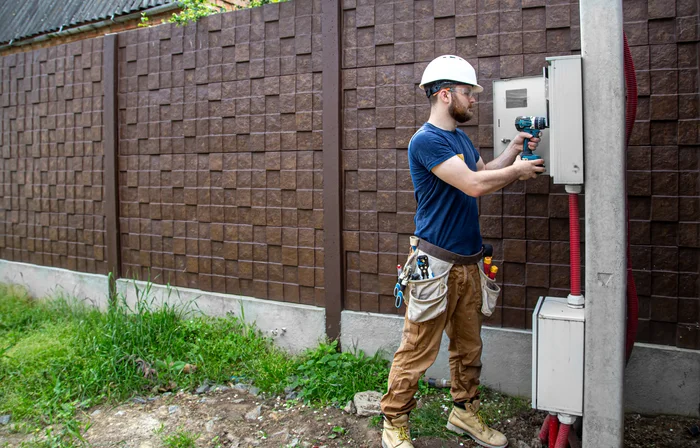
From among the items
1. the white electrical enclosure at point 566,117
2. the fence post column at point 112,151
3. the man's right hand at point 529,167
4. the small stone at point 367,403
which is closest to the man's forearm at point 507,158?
the man's right hand at point 529,167

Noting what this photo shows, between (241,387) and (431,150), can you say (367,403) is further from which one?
(431,150)

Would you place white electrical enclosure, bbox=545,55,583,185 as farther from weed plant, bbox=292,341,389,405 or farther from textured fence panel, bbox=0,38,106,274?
textured fence panel, bbox=0,38,106,274

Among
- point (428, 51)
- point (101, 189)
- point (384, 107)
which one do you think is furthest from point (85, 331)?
point (428, 51)

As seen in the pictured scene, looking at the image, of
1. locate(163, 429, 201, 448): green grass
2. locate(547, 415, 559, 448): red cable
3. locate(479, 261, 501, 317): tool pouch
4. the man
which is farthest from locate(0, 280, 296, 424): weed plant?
locate(547, 415, 559, 448): red cable

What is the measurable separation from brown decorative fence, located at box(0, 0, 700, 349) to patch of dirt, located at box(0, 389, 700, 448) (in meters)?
0.57

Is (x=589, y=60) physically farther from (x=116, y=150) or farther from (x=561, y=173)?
(x=116, y=150)

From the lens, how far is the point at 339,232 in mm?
4480

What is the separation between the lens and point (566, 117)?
9.07 ft

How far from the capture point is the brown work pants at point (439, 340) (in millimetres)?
3244

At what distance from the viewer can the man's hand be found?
3.07 m

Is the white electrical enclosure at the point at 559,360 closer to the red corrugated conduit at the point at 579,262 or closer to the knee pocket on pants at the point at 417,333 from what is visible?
the red corrugated conduit at the point at 579,262

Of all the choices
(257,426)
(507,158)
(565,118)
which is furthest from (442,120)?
(257,426)

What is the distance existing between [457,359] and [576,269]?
35.1 inches

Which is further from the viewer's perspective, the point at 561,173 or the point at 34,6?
the point at 34,6
